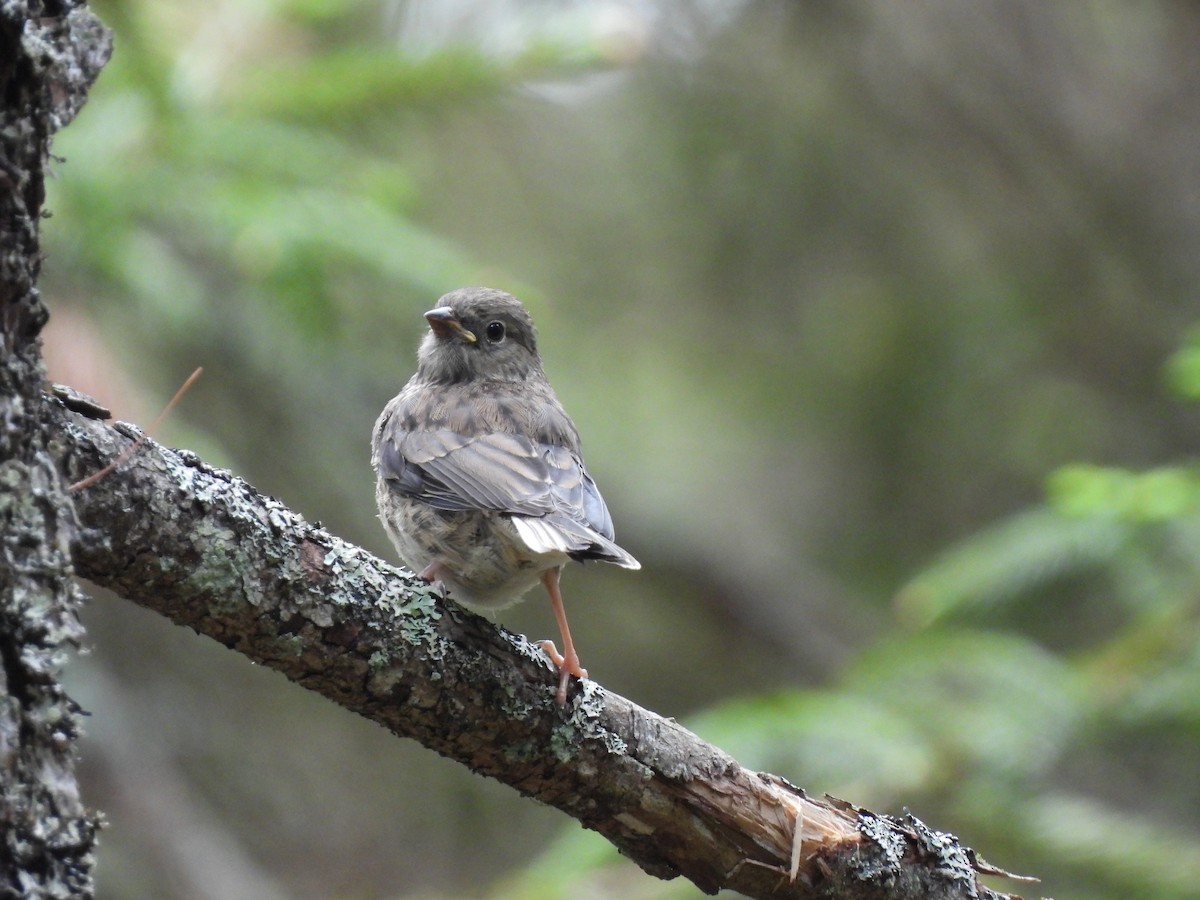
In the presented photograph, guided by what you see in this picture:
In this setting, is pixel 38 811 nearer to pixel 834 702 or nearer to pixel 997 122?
pixel 834 702

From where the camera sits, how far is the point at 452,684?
8.25ft

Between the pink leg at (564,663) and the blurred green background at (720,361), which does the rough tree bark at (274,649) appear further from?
the blurred green background at (720,361)

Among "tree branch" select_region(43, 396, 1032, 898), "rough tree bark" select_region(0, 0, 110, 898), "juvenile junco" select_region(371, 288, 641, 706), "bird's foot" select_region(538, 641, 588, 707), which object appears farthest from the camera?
"juvenile junco" select_region(371, 288, 641, 706)

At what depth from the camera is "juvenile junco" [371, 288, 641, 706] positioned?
307 centimetres

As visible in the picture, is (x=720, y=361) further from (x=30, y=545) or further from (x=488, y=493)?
(x=30, y=545)

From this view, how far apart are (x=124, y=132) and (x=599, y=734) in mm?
3217

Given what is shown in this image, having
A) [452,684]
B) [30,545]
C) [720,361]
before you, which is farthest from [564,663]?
[720,361]

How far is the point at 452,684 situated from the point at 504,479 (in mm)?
883

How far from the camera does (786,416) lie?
296 inches

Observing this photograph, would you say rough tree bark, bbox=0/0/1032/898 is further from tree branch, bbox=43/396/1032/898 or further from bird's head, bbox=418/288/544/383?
bird's head, bbox=418/288/544/383

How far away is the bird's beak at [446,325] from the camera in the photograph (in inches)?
163

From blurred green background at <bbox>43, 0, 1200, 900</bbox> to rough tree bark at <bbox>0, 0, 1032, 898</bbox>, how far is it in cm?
182

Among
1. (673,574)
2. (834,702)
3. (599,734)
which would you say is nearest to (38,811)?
(599,734)

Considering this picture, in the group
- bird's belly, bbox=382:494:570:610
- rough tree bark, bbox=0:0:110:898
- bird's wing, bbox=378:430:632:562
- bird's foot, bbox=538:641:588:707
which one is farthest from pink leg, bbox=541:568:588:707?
rough tree bark, bbox=0:0:110:898
